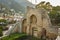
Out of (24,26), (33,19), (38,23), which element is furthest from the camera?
(24,26)

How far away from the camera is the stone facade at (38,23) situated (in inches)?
794

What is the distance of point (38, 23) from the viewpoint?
21.1 meters

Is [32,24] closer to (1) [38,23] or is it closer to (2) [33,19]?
(2) [33,19]

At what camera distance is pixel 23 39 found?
20.3 m

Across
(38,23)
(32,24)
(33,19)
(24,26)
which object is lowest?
(24,26)

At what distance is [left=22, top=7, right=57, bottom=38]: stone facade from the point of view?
66.1ft

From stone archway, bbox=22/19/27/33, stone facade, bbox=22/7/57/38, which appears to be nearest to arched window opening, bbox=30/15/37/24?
stone facade, bbox=22/7/57/38

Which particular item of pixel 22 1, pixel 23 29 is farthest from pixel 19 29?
pixel 22 1

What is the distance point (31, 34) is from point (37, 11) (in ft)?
9.76

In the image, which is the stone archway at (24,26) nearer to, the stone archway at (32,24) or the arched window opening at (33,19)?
the stone archway at (32,24)

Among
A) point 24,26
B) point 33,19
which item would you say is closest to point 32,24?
point 33,19

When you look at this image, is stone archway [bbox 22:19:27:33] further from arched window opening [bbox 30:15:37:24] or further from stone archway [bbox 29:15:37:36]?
arched window opening [bbox 30:15:37:24]

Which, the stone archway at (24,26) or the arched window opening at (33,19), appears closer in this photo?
the arched window opening at (33,19)

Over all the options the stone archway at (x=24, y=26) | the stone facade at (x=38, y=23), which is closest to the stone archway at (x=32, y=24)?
the stone facade at (x=38, y=23)
